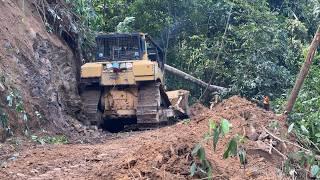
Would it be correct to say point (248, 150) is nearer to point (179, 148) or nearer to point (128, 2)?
point (179, 148)

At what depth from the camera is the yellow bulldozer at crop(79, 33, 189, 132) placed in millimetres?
14531

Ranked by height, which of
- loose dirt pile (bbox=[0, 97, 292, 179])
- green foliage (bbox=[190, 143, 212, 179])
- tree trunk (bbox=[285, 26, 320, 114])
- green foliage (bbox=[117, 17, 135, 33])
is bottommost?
loose dirt pile (bbox=[0, 97, 292, 179])

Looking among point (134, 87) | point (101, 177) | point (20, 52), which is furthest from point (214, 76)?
point (101, 177)

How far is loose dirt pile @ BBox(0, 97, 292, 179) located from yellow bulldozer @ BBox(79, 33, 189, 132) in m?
4.02

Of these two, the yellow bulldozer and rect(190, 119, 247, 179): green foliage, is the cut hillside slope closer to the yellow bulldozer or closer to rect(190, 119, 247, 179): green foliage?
the yellow bulldozer

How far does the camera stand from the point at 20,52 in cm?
1216

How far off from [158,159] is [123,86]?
9029 millimetres

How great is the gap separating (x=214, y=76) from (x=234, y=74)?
1.14 meters

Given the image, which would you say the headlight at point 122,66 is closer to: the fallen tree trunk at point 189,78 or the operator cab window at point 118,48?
the operator cab window at point 118,48

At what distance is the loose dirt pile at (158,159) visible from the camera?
19.5 feet

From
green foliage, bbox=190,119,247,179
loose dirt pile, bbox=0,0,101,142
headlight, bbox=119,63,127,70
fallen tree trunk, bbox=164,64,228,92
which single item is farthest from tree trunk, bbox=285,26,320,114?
fallen tree trunk, bbox=164,64,228,92

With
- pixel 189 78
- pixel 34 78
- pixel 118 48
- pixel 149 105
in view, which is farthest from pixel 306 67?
pixel 189 78

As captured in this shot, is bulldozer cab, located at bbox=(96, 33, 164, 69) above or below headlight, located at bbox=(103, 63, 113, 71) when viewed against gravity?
above

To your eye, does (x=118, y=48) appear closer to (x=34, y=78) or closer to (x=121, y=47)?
(x=121, y=47)
